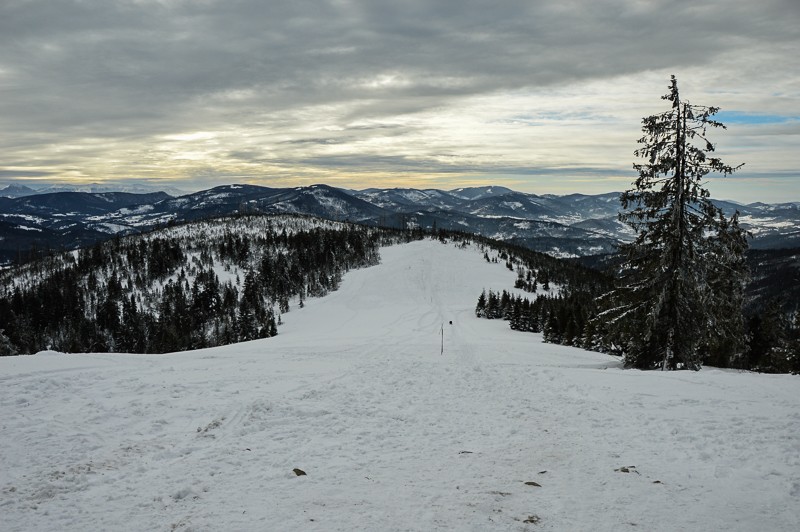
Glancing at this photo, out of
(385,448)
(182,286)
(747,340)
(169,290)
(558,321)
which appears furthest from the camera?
(182,286)

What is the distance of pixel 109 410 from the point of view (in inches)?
422

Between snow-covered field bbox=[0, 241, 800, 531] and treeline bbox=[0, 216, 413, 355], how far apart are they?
6138cm

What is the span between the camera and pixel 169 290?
455 feet

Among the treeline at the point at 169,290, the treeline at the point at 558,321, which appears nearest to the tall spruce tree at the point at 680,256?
the treeline at the point at 558,321

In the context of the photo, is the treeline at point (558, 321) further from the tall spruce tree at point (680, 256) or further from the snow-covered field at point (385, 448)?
the snow-covered field at point (385, 448)

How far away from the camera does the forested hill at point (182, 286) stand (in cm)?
10106

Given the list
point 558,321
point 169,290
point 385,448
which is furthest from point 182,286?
point 385,448

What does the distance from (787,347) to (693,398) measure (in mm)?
35479

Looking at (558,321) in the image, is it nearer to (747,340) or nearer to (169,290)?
(747,340)

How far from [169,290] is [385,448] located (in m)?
150

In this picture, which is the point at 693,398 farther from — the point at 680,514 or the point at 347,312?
the point at 347,312

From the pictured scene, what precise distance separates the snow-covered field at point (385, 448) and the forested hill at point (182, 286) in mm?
61505

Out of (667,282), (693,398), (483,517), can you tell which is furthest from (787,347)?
(483,517)

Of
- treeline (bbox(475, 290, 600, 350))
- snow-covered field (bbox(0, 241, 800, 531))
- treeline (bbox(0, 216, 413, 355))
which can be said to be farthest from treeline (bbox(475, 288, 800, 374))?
treeline (bbox(0, 216, 413, 355))
